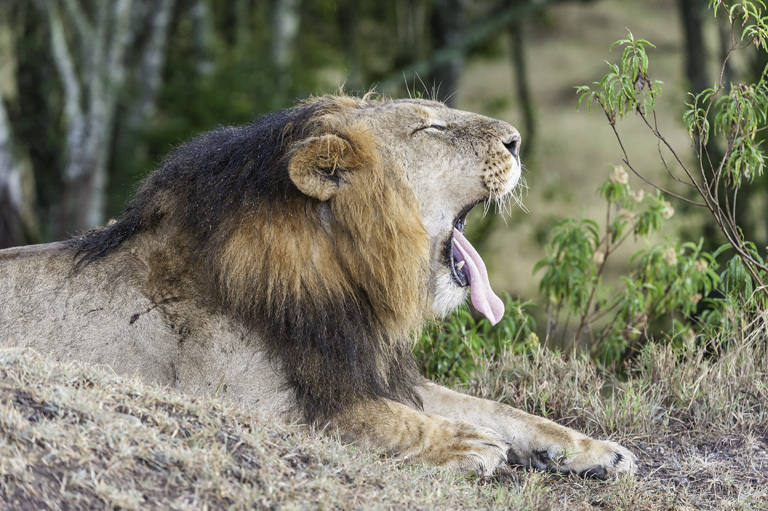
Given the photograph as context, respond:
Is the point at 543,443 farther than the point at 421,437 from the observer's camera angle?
Yes

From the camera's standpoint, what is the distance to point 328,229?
12.8 feet

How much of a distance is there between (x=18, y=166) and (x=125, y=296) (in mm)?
8072

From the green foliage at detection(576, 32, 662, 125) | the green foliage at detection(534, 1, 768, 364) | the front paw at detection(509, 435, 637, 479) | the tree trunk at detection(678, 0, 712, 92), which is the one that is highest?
the tree trunk at detection(678, 0, 712, 92)

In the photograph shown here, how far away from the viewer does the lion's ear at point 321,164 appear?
371 cm

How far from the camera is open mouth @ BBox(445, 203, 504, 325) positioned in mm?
4180

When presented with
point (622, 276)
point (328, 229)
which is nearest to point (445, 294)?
point (328, 229)

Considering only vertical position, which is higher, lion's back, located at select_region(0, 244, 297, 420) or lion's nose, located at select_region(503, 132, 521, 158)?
lion's nose, located at select_region(503, 132, 521, 158)

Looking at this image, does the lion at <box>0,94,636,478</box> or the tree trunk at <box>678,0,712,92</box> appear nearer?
the lion at <box>0,94,636,478</box>

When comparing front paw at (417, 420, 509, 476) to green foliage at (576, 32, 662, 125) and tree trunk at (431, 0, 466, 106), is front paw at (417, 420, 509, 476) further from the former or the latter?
tree trunk at (431, 0, 466, 106)

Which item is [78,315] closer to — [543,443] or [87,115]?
[543,443]

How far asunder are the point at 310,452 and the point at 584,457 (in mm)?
1248

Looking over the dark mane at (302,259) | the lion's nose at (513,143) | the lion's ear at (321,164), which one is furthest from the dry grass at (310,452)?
the lion's nose at (513,143)

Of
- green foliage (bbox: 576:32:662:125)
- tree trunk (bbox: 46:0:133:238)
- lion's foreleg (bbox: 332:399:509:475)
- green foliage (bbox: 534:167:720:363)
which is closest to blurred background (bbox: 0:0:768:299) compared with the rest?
tree trunk (bbox: 46:0:133:238)

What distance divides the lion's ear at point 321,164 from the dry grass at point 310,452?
35.3 inches
